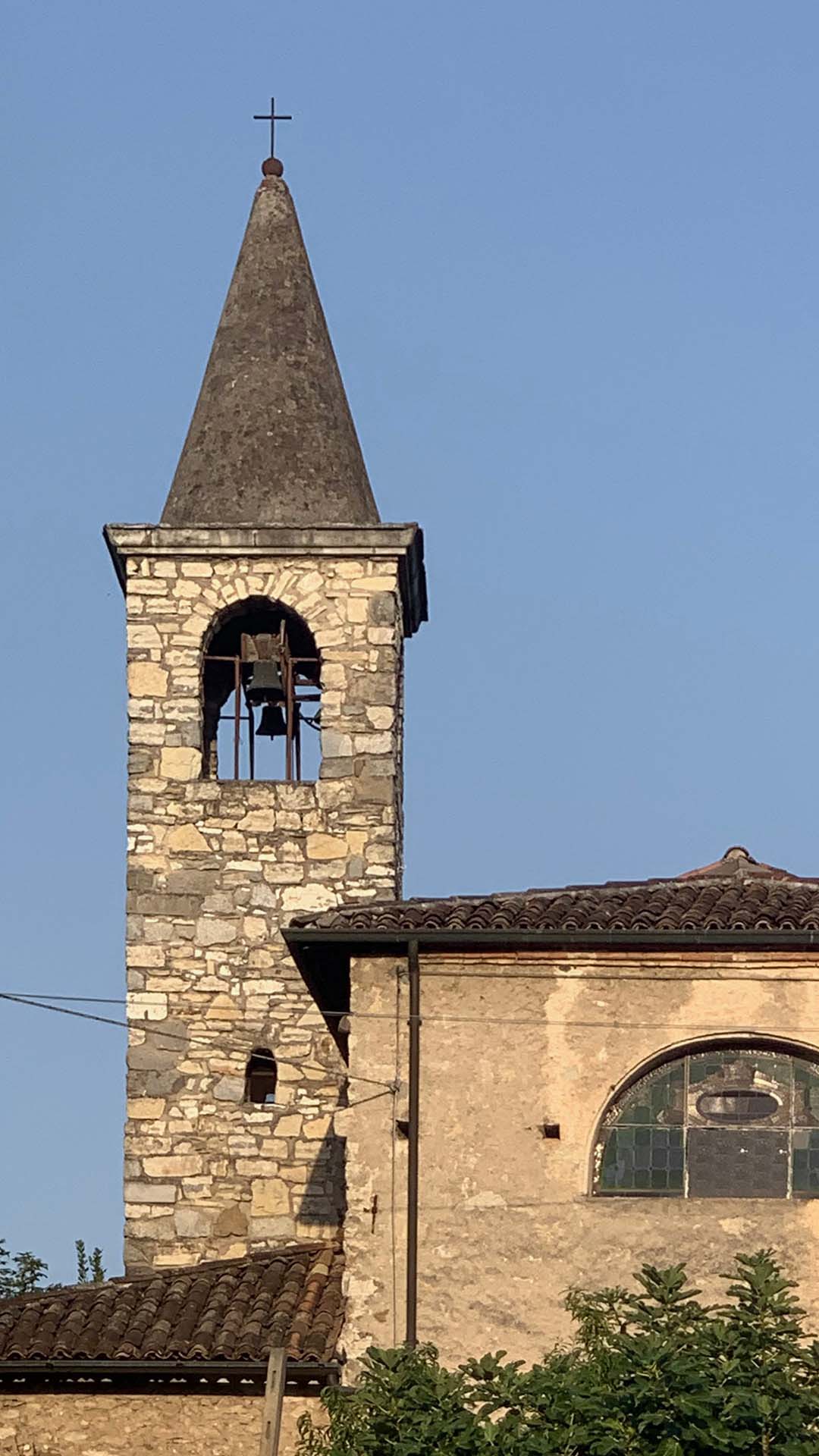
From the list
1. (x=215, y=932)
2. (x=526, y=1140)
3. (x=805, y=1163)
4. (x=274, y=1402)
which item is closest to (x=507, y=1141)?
(x=526, y=1140)

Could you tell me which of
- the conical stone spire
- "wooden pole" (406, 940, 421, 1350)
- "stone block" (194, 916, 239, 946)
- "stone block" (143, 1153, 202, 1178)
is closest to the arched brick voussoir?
the conical stone spire

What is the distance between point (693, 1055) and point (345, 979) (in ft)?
8.25

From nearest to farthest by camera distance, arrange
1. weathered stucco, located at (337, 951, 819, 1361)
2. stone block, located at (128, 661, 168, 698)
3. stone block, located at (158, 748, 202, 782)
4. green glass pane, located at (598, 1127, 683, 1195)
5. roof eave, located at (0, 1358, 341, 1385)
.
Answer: roof eave, located at (0, 1358, 341, 1385)
weathered stucco, located at (337, 951, 819, 1361)
green glass pane, located at (598, 1127, 683, 1195)
stone block, located at (158, 748, 202, 782)
stone block, located at (128, 661, 168, 698)

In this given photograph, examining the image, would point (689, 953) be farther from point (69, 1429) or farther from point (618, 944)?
point (69, 1429)

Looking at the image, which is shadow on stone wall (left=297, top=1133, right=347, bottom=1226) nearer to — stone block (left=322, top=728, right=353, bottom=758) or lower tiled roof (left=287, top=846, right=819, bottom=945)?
stone block (left=322, top=728, right=353, bottom=758)

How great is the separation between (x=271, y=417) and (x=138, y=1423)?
395 inches

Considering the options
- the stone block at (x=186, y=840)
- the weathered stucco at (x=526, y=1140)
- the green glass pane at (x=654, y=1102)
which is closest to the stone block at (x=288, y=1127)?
the stone block at (x=186, y=840)

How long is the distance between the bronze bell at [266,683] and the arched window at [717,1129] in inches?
280

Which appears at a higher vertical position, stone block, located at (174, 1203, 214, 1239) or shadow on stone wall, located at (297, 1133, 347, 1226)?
shadow on stone wall, located at (297, 1133, 347, 1226)

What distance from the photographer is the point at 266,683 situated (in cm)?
2702

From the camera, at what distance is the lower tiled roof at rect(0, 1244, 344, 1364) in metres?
20.8

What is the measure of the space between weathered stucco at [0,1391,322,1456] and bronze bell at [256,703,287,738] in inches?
311

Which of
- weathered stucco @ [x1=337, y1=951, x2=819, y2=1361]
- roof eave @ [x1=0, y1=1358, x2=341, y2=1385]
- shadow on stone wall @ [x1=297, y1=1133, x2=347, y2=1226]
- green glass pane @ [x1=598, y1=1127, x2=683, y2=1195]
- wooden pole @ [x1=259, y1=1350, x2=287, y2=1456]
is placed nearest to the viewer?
wooden pole @ [x1=259, y1=1350, x2=287, y2=1456]

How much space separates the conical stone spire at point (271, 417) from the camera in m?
27.6
